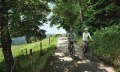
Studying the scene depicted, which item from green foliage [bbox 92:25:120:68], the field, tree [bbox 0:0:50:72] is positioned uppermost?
tree [bbox 0:0:50:72]

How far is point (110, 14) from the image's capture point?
25.3 metres

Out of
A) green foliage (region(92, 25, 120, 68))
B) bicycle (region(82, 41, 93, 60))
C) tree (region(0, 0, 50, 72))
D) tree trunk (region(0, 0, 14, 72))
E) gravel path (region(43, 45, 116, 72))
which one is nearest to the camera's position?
tree trunk (region(0, 0, 14, 72))

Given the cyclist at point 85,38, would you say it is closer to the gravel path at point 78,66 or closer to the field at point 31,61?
the gravel path at point 78,66

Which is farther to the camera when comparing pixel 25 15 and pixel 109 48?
pixel 109 48

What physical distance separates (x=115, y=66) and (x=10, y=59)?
19.4 ft

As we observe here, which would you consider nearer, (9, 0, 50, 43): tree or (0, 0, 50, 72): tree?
(0, 0, 50, 72): tree

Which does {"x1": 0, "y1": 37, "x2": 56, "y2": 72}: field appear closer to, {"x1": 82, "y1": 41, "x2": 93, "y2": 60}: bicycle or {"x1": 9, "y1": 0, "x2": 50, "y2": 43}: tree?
{"x1": 9, "y1": 0, "x2": 50, "y2": 43}: tree

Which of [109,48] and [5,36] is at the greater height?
[5,36]

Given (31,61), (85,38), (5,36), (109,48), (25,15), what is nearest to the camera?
(5,36)

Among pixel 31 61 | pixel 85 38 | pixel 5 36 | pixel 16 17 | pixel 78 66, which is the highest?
pixel 16 17

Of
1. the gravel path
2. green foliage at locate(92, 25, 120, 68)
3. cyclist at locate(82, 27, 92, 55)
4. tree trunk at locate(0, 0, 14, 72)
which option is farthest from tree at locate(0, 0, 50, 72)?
green foliage at locate(92, 25, 120, 68)

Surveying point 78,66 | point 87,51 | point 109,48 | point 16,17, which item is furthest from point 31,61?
point 87,51

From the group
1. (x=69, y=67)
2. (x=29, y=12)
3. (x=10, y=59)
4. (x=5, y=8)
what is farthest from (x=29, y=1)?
(x=69, y=67)

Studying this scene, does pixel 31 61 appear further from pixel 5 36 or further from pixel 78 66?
pixel 78 66
